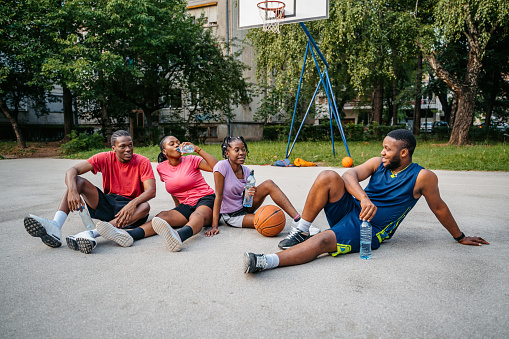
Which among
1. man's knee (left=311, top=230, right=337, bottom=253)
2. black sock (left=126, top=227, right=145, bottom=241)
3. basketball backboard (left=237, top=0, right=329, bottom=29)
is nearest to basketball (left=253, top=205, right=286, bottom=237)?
man's knee (left=311, top=230, right=337, bottom=253)

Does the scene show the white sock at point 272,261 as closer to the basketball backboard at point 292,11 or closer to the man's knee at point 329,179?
the man's knee at point 329,179

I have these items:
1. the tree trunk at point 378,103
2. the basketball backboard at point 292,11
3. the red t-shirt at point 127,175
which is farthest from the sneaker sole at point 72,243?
the tree trunk at point 378,103

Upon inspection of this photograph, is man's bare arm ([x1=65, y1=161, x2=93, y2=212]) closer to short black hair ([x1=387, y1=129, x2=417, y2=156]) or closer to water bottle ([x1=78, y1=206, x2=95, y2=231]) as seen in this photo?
water bottle ([x1=78, y1=206, x2=95, y2=231])

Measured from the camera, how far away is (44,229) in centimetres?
377

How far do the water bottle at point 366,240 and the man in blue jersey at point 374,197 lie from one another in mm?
53

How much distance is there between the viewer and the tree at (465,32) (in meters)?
14.1

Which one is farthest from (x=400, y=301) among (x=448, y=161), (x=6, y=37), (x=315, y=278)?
(x=6, y=37)

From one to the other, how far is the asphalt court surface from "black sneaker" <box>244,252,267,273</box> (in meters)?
0.09

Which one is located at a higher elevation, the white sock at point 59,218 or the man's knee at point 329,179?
the man's knee at point 329,179

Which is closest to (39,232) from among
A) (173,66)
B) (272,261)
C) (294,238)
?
(272,261)

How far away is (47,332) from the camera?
2277 mm

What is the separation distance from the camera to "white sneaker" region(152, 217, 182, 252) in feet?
11.9

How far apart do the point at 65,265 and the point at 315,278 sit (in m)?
2.21

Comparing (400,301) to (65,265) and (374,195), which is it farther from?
(65,265)
